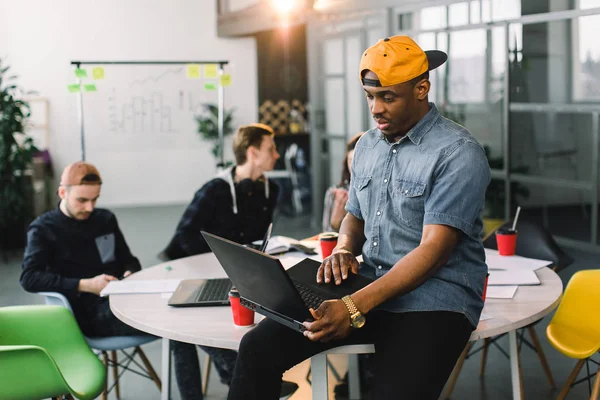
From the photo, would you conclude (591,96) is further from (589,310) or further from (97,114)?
(97,114)

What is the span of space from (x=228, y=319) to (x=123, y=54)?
9227 mm

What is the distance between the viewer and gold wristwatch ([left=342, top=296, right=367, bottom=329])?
6.14ft

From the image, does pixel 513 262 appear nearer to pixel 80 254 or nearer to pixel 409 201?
pixel 409 201

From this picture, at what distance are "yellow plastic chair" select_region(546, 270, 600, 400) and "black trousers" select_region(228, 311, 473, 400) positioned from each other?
3.27 feet

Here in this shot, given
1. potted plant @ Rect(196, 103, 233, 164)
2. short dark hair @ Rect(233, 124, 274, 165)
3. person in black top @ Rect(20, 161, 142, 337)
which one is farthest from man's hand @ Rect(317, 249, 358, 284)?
potted plant @ Rect(196, 103, 233, 164)

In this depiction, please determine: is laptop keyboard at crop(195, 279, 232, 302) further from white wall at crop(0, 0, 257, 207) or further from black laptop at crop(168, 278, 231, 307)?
white wall at crop(0, 0, 257, 207)

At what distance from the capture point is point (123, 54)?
10.7m

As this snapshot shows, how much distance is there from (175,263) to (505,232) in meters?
1.42

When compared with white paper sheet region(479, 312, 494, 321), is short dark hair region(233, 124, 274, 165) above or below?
above

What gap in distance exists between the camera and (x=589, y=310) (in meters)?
2.80

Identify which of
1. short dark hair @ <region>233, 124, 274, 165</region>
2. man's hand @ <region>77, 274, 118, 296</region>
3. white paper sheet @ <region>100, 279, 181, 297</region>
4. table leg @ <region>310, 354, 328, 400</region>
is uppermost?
short dark hair @ <region>233, 124, 274, 165</region>

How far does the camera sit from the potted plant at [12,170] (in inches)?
281

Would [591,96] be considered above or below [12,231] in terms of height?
above

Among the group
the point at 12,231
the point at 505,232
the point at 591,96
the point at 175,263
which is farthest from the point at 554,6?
the point at 12,231
